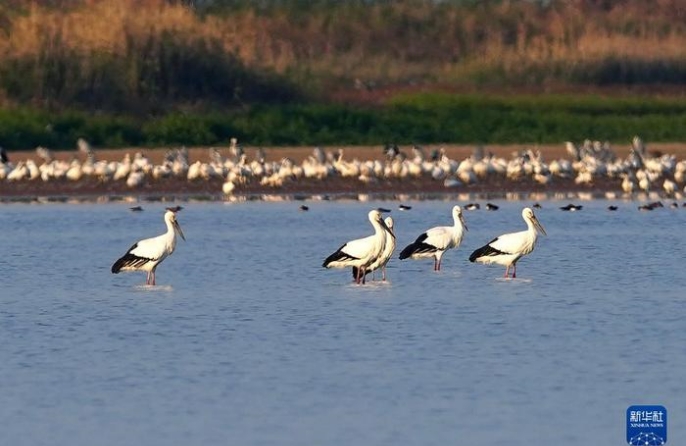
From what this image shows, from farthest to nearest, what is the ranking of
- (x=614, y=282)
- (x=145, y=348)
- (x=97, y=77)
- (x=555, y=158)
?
(x=97, y=77) < (x=555, y=158) < (x=614, y=282) < (x=145, y=348)

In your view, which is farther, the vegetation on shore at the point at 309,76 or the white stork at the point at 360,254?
the vegetation on shore at the point at 309,76

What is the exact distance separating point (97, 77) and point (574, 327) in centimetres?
2589

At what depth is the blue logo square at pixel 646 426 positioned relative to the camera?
919 cm

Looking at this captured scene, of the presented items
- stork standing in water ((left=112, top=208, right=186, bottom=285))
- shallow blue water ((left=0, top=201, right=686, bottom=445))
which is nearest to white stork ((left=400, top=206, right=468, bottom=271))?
shallow blue water ((left=0, top=201, right=686, bottom=445))

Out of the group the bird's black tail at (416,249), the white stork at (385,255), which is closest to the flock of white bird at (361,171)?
the bird's black tail at (416,249)

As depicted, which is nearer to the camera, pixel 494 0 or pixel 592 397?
pixel 592 397

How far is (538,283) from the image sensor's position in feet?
56.5

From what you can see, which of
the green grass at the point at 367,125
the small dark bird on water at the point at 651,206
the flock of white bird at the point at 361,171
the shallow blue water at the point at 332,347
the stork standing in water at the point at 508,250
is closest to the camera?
the shallow blue water at the point at 332,347

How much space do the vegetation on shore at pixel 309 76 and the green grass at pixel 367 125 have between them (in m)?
0.04

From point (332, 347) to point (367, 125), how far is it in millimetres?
25342

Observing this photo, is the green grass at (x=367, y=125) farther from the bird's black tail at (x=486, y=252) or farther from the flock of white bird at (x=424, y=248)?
the bird's black tail at (x=486, y=252)

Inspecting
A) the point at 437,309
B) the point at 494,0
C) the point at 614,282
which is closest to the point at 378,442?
the point at 437,309

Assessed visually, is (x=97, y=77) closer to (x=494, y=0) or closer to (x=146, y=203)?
(x=146, y=203)

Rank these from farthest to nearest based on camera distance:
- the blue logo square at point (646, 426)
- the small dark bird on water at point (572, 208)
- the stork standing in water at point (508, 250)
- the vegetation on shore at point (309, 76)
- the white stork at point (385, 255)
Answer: the vegetation on shore at point (309, 76) < the small dark bird on water at point (572, 208) < the stork standing in water at point (508, 250) < the white stork at point (385, 255) < the blue logo square at point (646, 426)
